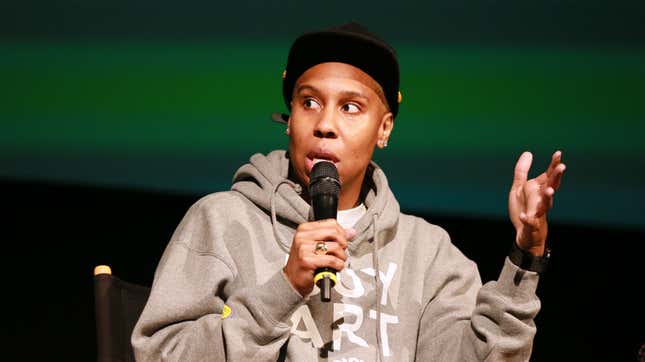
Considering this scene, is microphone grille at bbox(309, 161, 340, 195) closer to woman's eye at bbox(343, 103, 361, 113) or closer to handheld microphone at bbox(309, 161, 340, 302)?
handheld microphone at bbox(309, 161, 340, 302)

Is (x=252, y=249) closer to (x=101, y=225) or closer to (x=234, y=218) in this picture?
(x=234, y=218)

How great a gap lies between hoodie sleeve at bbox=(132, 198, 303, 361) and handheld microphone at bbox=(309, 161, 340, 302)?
0.12 meters

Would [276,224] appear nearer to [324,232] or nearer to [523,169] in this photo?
[324,232]

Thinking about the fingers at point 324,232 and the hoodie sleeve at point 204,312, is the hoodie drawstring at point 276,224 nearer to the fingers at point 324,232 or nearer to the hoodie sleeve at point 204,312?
the hoodie sleeve at point 204,312

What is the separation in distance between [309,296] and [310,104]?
426mm

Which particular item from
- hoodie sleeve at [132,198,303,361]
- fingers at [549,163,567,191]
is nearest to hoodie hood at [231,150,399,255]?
hoodie sleeve at [132,198,303,361]

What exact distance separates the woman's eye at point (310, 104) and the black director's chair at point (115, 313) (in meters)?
0.56

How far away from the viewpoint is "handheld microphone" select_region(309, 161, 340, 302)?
1530 millimetres

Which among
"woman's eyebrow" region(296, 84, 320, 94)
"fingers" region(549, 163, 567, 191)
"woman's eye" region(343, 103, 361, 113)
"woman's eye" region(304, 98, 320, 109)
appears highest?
"woman's eyebrow" region(296, 84, 320, 94)

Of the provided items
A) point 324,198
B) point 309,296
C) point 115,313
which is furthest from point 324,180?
point 115,313

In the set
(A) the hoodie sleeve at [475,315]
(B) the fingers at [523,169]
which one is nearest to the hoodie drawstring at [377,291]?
(A) the hoodie sleeve at [475,315]

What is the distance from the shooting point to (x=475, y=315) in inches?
73.3
